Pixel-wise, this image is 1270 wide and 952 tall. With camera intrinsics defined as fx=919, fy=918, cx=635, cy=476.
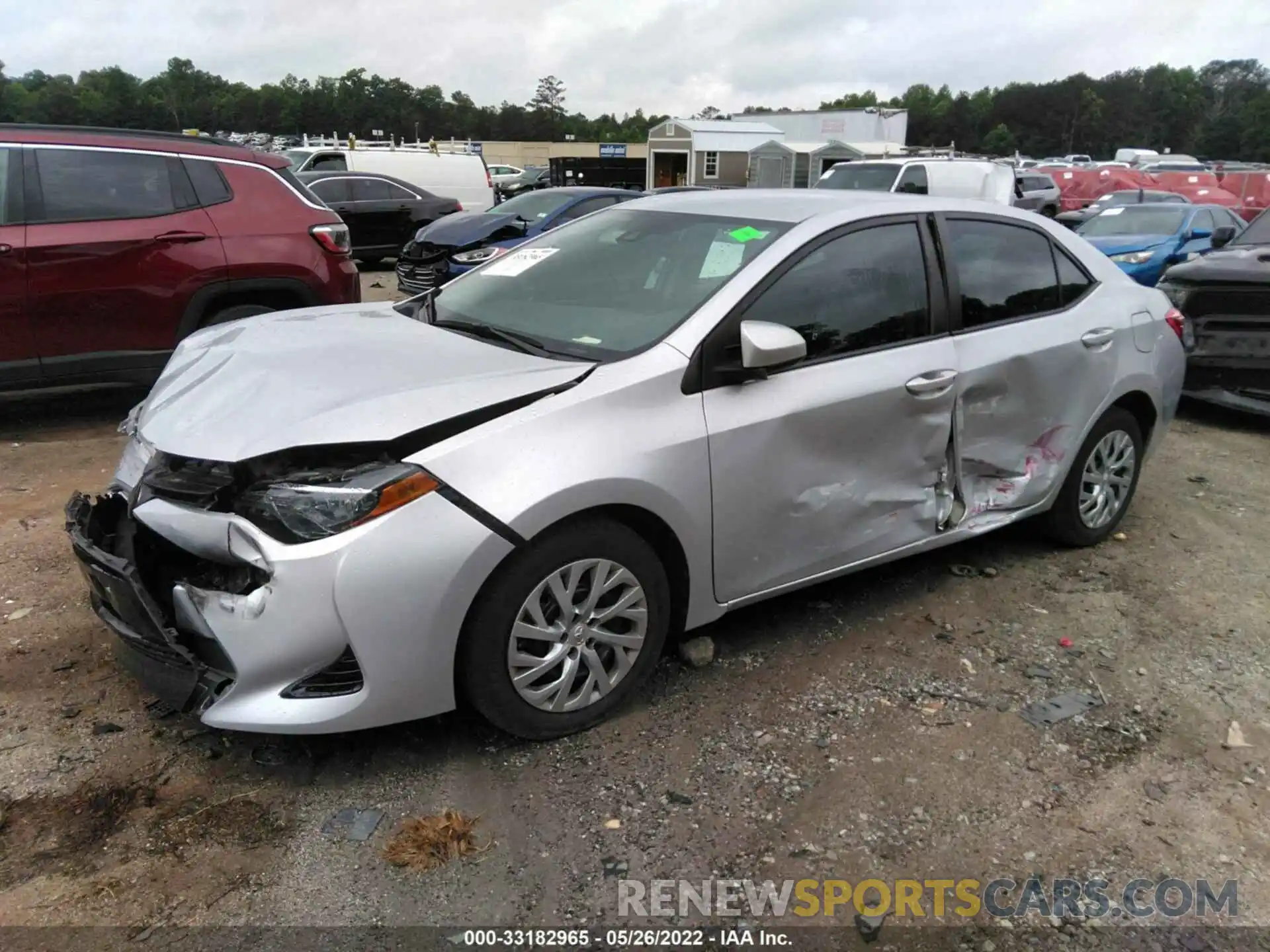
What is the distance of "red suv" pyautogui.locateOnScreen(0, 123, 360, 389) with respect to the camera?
5.48 metres

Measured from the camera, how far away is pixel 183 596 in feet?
8.49

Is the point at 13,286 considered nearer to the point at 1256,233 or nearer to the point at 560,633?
the point at 560,633

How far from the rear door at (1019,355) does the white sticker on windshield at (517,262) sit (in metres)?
1.67

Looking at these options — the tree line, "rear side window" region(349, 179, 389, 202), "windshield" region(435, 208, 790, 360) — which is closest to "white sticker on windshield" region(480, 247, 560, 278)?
"windshield" region(435, 208, 790, 360)

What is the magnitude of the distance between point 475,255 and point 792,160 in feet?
87.0

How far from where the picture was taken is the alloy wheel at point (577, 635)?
8.88ft

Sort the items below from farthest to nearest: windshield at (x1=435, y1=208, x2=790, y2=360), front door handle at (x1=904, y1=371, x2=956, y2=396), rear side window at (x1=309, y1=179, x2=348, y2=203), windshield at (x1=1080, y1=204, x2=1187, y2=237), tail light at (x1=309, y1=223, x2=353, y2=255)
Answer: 1. rear side window at (x1=309, y1=179, x2=348, y2=203)
2. windshield at (x1=1080, y1=204, x2=1187, y2=237)
3. tail light at (x1=309, y1=223, x2=353, y2=255)
4. front door handle at (x1=904, y1=371, x2=956, y2=396)
5. windshield at (x1=435, y1=208, x2=790, y2=360)

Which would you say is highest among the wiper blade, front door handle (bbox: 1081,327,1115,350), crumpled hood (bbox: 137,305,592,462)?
the wiper blade

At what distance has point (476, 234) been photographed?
997 cm

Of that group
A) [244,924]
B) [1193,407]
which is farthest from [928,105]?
[244,924]

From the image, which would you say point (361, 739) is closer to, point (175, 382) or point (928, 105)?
point (175, 382)

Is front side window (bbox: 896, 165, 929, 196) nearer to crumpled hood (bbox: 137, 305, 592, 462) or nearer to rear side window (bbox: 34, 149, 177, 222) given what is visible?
rear side window (bbox: 34, 149, 177, 222)

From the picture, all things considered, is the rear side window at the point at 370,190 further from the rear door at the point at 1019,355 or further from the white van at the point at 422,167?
Answer: the rear door at the point at 1019,355

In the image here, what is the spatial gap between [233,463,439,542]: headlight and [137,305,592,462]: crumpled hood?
103mm
